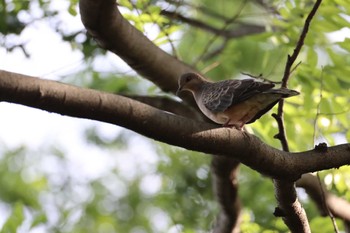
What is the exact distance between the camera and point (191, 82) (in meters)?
5.77

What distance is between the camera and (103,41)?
15.5 ft

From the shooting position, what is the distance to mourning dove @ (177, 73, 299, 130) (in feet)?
16.3

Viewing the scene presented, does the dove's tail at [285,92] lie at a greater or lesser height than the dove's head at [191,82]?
greater

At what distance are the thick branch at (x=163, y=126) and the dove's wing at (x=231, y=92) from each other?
35.1 inches

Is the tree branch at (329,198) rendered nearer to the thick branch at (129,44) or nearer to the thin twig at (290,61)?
the thick branch at (129,44)

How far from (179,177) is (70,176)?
3167 mm

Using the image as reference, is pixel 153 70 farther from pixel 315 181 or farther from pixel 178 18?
pixel 315 181

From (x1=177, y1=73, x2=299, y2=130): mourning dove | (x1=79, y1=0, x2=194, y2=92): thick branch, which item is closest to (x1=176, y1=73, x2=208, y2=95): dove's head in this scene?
(x1=79, y1=0, x2=194, y2=92): thick branch

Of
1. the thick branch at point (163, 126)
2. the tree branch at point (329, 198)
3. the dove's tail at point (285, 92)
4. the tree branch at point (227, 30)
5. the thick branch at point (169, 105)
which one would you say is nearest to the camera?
the thick branch at point (163, 126)

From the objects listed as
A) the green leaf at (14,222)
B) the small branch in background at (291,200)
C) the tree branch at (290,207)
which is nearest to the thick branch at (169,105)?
the green leaf at (14,222)

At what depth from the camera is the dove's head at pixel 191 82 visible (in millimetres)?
5648

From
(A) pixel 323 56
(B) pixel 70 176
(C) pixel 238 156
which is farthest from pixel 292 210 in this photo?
(B) pixel 70 176

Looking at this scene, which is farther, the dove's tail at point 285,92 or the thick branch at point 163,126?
the dove's tail at point 285,92

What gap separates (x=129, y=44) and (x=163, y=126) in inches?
63.2
